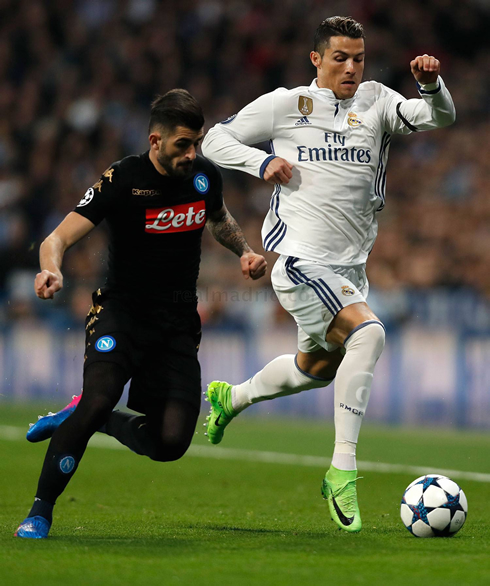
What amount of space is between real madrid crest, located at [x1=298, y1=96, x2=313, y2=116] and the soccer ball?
2241mm

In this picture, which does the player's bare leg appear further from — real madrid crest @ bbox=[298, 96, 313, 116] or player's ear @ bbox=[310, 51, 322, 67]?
player's ear @ bbox=[310, 51, 322, 67]

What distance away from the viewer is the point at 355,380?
5527 mm

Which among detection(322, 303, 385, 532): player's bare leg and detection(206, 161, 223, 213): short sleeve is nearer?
detection(322, 303, 385, 532): player's bare leg

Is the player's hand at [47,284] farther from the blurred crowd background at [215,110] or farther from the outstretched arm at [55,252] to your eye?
the blurred crowd background at [215,110]

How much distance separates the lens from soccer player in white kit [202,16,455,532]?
18.9 ft

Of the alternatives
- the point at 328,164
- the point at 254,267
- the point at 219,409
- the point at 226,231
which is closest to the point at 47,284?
the point at 254,267

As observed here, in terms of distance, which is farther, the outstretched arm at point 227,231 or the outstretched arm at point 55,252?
the outstretched arm at point 227,231

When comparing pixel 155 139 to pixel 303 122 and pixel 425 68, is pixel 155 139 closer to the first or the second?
pixel 303 122

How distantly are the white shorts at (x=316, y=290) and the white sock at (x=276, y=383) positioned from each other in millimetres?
425

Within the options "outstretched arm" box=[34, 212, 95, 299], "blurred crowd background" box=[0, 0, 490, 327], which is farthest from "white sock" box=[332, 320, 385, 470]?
"blurred crowd background" box=[0, 0, 490, 327]

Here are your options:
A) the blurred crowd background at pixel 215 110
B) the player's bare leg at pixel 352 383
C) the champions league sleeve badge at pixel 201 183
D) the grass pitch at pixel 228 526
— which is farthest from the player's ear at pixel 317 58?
the blurred crowd background at pixel 215 110

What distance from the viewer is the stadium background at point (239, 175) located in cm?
1301

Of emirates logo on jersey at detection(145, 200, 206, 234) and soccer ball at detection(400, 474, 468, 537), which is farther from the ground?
emirates logo on jersey at detection(145, 200, 206, 234)

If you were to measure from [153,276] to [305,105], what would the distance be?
1.44 meters
